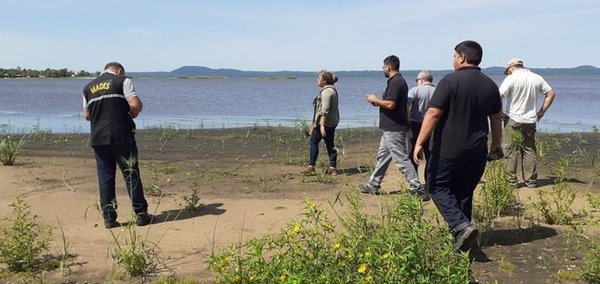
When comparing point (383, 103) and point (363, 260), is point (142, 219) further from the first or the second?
point (363, 260)

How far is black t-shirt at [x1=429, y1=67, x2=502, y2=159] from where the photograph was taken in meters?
5.13

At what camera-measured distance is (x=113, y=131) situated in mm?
6406

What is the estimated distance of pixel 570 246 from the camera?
5504 mm

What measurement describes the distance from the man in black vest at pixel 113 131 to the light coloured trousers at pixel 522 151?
4.84 m

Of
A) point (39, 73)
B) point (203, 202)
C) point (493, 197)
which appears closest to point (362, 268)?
point (493, 197)

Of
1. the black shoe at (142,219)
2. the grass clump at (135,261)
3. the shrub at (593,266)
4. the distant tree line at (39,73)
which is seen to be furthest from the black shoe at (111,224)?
the distant tree line at (39,73)

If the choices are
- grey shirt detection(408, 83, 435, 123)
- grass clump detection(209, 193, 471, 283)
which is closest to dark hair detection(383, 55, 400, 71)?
grey shirt detection(408, 83, 435, 123)

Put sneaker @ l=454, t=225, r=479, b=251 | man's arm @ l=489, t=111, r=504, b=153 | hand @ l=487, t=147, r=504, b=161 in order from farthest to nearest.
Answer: hand @ l=487, t=147, r=504, b=161 → man's arm @ l=489, t=111, r=504, b=153 → sneaker @ l=454, t=225, r=479, b=251

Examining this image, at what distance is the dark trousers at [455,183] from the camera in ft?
17.0

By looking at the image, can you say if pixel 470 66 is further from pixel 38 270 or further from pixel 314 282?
pixel 38 270

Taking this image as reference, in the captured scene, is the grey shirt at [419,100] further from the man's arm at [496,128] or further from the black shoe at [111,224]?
the black shoe at [111,224]

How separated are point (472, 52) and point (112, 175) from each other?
13.0 feet

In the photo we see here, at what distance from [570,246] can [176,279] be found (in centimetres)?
351

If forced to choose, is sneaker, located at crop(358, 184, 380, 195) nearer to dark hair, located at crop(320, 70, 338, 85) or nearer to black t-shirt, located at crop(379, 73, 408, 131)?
black t-shirt, located at crop(379, 73, 408, 131)
